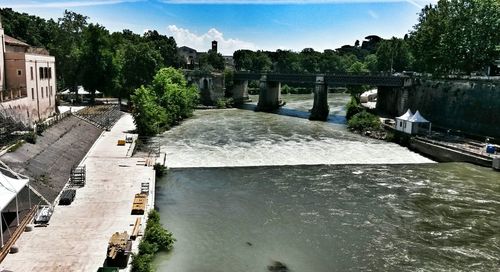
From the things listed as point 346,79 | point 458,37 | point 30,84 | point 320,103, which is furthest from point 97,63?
point 458,37

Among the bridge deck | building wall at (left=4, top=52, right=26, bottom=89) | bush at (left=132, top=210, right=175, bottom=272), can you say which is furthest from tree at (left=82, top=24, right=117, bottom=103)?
bush at (left=132, top=210, right=175, bottom=272)

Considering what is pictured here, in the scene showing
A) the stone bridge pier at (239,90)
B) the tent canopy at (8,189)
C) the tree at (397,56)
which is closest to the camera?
the tent canopy at (8,189)

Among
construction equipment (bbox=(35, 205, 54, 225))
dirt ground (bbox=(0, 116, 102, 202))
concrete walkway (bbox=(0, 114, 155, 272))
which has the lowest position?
concrete walkway (bbox=(0, 114, 155, 272))

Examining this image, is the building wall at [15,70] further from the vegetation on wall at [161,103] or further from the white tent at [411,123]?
the white tent at [411,123]

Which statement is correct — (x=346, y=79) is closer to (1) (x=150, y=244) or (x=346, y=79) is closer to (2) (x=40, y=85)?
(2) (x=40, y=85)

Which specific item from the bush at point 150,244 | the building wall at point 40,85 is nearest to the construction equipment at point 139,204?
the bush at point 150,244

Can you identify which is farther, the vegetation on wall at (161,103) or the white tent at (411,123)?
the vegetation on wall at (161,103)

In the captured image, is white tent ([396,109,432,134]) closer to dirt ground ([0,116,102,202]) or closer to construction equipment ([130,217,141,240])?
dirt ground ([0,116,102,202])
